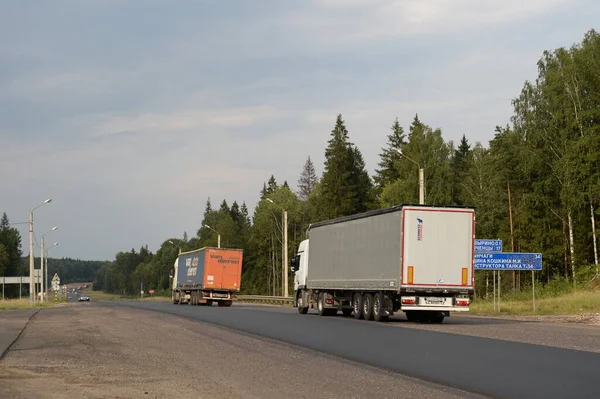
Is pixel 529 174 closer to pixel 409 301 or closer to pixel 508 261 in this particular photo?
pixel 508 261

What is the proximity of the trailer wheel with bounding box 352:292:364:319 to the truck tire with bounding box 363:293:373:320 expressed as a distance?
0.26 m

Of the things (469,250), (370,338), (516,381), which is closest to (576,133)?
(469,250)

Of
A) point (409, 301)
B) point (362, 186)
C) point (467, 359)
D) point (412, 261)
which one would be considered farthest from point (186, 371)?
point (362, 186)

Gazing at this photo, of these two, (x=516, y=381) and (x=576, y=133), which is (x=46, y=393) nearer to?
(x=516, y=381)

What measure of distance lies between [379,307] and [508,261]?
28.9ft

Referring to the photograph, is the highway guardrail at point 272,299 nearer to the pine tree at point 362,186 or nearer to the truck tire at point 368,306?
the pine tree at point 362,186

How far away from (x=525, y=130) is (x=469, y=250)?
1442 inches

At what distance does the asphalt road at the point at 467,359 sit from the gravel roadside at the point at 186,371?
2.15 feet

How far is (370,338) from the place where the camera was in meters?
20.9

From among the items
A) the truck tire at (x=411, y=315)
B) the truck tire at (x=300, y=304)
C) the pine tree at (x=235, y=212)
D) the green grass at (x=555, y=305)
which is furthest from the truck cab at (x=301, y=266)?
the pine tree at (x=235, y=212)

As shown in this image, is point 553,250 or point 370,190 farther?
point 370,190

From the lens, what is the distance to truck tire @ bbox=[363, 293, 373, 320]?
98.1 ft

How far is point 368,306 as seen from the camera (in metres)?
30.1

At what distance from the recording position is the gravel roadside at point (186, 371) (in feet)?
36.1
